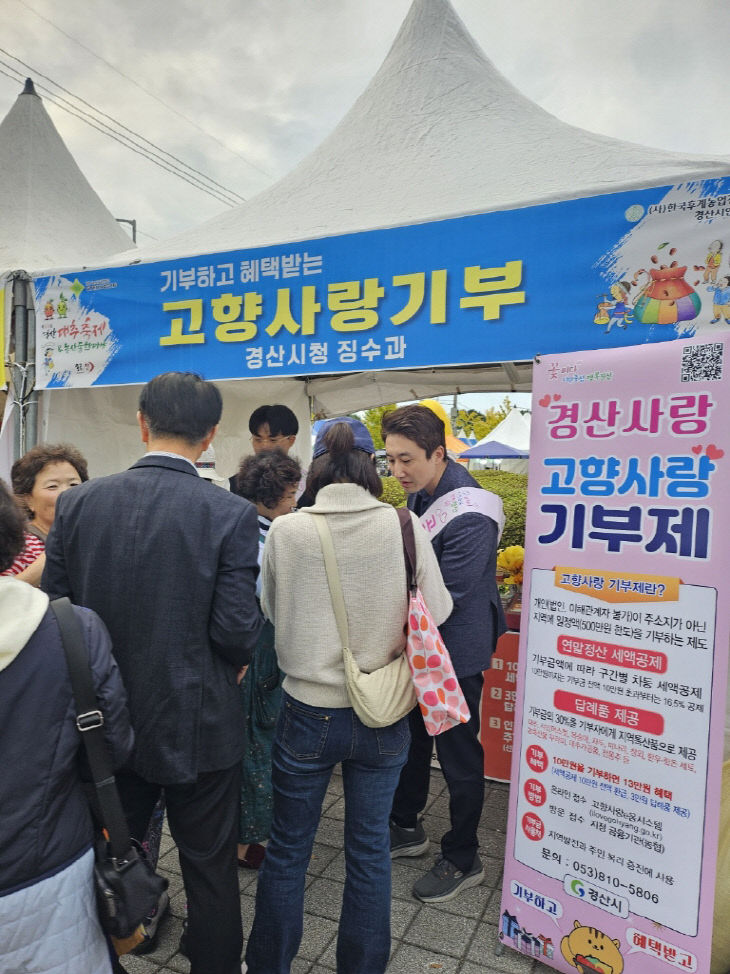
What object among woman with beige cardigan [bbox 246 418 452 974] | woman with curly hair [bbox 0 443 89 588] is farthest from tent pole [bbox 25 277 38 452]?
woman with beige cardigan [bbox 246 418 452 974]

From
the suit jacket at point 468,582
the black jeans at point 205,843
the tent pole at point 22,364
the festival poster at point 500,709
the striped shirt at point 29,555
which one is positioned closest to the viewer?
the black jeans at point 205,843

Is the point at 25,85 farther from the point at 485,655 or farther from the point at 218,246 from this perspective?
the point at 485,655

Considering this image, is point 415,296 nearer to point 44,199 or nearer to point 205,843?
point 205,843

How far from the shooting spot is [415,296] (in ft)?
8.63

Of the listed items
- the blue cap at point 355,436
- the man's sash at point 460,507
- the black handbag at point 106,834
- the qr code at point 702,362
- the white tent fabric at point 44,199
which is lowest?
the black handbag at point 106,834

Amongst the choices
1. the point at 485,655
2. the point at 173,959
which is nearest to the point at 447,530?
the point at 485,655

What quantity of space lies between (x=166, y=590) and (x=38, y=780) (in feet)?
1.68

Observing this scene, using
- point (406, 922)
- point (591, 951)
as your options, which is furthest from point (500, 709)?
point (591, 951)

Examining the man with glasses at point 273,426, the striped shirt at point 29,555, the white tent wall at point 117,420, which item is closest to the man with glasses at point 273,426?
the man with glasses at point 273,426

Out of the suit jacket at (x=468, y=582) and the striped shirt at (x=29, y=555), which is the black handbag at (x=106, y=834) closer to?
the striped shirt at (x=29, y=555)

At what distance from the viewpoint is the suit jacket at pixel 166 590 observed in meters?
1.60

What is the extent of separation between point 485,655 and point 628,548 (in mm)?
733

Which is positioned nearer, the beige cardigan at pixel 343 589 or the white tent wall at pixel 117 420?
the beige cardigan at pixel 343 589

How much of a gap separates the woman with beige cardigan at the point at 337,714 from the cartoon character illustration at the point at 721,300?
3.99ft
